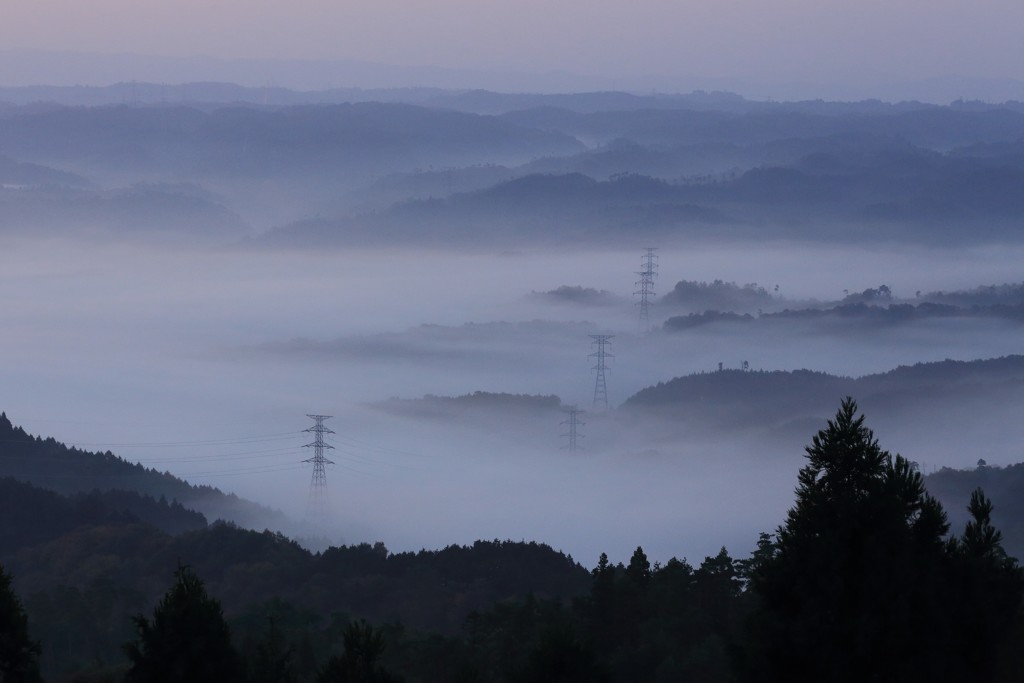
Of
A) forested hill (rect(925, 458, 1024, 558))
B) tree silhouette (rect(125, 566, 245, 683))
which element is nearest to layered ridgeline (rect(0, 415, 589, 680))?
tree silhouette (rect(125, 566, 245, 683))

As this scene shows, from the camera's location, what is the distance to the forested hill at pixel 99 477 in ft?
212

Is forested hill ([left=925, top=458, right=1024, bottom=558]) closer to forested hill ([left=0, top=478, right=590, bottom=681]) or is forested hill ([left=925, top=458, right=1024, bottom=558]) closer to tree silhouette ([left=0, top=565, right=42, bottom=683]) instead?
forested hill ([left=0, top=478, right=590, bottom=681])

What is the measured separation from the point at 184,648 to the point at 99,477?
194 ft

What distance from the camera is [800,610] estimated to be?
9.30 m

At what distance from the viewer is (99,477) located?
218ft

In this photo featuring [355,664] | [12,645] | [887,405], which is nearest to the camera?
[12,645]

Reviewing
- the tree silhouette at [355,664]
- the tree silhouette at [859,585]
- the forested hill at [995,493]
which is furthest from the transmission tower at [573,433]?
the tree silhouette at [859,585]

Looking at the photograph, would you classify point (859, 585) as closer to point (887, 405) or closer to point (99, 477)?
point (99, 477)

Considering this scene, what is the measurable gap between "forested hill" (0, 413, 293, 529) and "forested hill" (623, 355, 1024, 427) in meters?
61.9

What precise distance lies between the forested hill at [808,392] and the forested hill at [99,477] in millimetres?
61922

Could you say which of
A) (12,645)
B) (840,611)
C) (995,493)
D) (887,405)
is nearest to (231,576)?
(12,645)

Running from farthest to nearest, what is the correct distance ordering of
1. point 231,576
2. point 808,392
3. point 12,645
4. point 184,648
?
point 808,392 → point 231,576 → point 12,645 → point 184,648

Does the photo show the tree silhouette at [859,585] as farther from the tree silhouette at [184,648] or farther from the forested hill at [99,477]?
the forested hill at [99,477]

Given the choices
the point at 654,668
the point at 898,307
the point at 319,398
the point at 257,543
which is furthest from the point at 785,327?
the point at 654,668
